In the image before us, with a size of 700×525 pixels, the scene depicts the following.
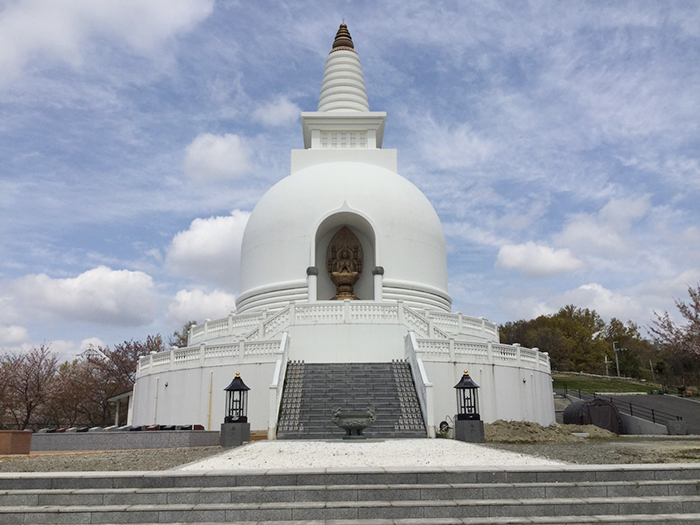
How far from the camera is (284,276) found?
29.8m

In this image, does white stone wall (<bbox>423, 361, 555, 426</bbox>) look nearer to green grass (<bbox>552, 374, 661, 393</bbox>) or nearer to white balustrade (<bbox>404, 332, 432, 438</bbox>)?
white balustrade (<bbox>404, 332, 432, 438</bbox>)

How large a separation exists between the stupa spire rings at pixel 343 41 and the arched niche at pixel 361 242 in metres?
15.9

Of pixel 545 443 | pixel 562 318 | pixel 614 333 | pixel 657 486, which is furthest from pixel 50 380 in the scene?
pixel 614 333

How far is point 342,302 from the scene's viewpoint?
2414 centimetres

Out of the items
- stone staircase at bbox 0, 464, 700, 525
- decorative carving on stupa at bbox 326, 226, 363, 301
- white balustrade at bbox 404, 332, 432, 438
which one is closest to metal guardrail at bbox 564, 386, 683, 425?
white balustrade at bbox 404, 332, 432, 438

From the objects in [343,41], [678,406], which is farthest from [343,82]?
[678,406]

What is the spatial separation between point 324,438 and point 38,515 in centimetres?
959

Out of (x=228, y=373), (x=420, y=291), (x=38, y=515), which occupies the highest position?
(x=420, y=291)

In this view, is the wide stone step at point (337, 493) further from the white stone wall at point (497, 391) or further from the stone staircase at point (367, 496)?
the white stone wall at point (497, 391)

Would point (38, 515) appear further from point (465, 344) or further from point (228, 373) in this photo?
point (465, 344)

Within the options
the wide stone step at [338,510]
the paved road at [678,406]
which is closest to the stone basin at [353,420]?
the wide stone step at [338,510]

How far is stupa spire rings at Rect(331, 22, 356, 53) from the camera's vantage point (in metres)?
41.6

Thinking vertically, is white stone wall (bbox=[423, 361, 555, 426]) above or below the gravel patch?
above

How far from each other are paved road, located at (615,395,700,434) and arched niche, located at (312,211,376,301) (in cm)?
1559
